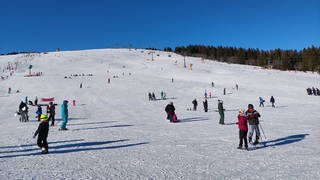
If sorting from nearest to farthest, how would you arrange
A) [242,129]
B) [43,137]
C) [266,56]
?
[43,137] < [242,129] < [266,56]

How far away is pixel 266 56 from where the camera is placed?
4973 inches

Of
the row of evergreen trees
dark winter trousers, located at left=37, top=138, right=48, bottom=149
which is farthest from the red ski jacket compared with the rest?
the row of evergreen trees

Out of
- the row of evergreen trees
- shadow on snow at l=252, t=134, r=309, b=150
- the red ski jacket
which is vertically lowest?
shadow on snow at l=252, t=134, r=309, b=150

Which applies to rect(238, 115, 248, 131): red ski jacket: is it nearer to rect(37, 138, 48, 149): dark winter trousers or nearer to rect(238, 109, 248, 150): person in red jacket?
rect(238, 109, 248, 150): person in red jacket

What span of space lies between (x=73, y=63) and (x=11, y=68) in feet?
58.8

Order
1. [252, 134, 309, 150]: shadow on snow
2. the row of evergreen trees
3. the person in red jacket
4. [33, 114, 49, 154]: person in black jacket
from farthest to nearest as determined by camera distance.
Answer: the row of evergreen trees
[252, 134, 309, 150]: shadow on snow
the person in red jacket
[33, 114, 49, 154]: person in black jacket

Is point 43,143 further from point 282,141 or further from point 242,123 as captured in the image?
point 282,141

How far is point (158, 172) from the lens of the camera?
26.9 feet

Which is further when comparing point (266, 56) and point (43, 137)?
point (266, 56)

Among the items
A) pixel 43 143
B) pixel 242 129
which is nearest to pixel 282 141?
pixel 242 129

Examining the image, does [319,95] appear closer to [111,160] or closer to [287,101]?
[287,101]

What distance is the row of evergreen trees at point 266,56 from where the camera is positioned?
99.2m

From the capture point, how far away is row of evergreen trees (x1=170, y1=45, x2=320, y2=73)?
99188 millimetres

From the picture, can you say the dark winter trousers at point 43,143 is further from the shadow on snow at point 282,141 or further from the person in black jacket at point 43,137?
the shadow on snow at point 282,141
